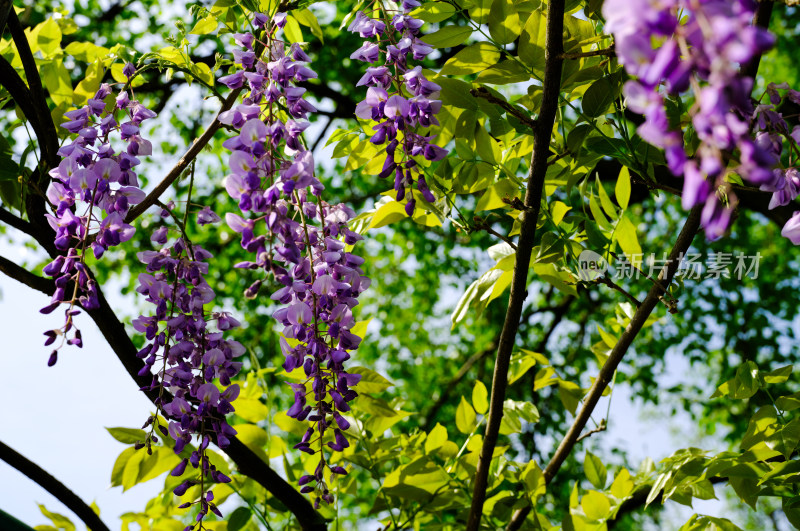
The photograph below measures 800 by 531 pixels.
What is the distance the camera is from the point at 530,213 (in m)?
0.95

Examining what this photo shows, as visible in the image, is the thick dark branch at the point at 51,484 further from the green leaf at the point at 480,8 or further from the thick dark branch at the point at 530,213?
the green leaf at the point at 480,8

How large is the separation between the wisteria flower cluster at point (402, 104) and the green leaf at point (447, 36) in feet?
0.17

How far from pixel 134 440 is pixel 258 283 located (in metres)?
0.62

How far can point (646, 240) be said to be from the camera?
5.29 m

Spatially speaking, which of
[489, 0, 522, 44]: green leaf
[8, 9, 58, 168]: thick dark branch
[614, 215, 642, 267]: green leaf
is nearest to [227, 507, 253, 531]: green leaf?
[8, 9, 58, 168]: thick dark branch

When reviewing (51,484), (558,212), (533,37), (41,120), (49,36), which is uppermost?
(49,36)

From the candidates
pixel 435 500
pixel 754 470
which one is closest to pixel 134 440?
pixel 435 500

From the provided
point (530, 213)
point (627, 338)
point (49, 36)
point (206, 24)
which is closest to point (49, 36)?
point (49, 36)

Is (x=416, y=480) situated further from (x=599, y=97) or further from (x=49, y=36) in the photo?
(x=49, y=36)

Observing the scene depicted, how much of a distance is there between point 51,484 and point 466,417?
755mm

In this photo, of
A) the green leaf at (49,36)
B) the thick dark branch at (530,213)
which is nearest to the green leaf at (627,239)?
the thick dark branch at (530,213)

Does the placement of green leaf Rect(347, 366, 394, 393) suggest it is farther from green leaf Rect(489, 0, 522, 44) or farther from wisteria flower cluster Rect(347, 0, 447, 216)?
green leaf Rect(489, 0, 522, 44)

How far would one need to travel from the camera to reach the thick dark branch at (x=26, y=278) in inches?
43.2

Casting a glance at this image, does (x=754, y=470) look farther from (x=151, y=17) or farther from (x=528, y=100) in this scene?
(x=151, y=17)
